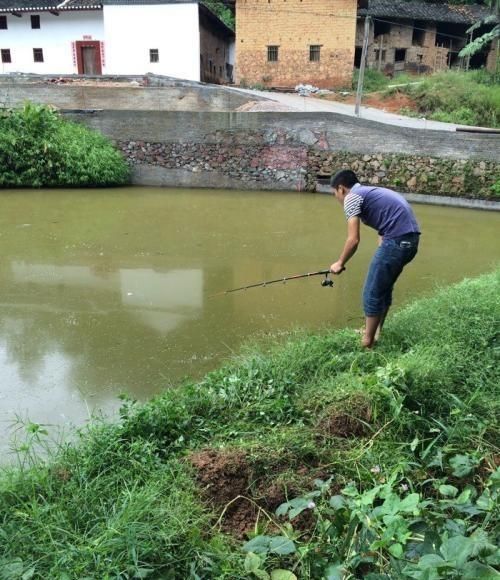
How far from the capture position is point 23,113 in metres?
11.9

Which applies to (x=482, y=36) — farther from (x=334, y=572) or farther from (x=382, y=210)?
(x=334, y=572)

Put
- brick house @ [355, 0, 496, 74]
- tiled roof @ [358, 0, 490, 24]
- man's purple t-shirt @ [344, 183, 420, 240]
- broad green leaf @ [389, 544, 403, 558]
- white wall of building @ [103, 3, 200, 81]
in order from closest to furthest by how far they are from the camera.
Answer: broad green leaf @ [389, 544, 403, 558] → man's purple t-shirt @ [344, 183, 420, 240] → white wall of building @ [103, 3, 200, 81] → tiled roof @ [358, 0, 490, 24] → brick house @ [355, 0, 496, 74]

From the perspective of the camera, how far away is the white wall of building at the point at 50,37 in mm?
20984

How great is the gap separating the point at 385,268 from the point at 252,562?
7.19ft

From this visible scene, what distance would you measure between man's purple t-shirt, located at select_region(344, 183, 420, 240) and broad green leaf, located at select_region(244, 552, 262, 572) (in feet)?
7.35

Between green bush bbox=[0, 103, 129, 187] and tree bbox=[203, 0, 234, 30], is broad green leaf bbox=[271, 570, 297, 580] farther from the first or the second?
tree bbox=[203, 0, 234, 30]

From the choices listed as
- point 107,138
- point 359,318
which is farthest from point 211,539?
point 107,138

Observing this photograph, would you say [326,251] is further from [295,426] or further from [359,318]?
[295,426]

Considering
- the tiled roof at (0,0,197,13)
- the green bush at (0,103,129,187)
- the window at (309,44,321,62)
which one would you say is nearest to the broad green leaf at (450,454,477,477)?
the green bush at (0,103,129,187)

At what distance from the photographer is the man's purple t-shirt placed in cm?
344

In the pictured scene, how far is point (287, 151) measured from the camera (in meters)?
11.9

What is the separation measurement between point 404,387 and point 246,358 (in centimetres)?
114

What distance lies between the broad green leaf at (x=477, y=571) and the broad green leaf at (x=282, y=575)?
2.04 feet

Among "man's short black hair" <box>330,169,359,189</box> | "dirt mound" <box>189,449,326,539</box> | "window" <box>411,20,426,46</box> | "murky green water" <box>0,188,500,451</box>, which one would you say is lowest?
"murky green water" <box>0,188,500,451</box>
